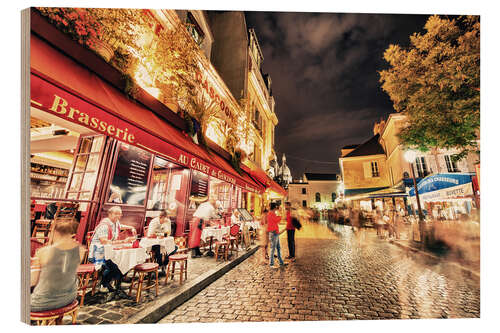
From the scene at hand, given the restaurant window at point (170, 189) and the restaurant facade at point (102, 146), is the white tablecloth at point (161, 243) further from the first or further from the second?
the restaurant window at point (170, 189)

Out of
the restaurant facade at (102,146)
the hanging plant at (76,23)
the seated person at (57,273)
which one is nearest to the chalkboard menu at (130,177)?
the restaurant facade at (102,146)

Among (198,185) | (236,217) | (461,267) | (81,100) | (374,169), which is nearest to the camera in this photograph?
(81,100)

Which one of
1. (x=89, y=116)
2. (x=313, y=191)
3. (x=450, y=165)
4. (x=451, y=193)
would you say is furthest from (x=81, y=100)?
(x=313, y=191)

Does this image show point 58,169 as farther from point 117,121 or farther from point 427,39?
point 427,39

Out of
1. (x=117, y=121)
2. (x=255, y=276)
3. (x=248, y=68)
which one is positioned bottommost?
(x=255, y=276)

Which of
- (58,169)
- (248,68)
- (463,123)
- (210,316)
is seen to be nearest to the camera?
(210,316)

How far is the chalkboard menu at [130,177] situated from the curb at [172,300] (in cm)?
311

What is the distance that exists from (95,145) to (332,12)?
638cm

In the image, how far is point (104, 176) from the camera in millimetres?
5008

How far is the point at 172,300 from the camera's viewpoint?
3.06 m

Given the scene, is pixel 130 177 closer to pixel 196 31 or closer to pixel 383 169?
pixel 196 31

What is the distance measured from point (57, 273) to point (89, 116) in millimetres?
1853

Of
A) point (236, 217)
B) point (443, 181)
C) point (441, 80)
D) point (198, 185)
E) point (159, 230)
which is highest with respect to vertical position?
point (441, 80)
